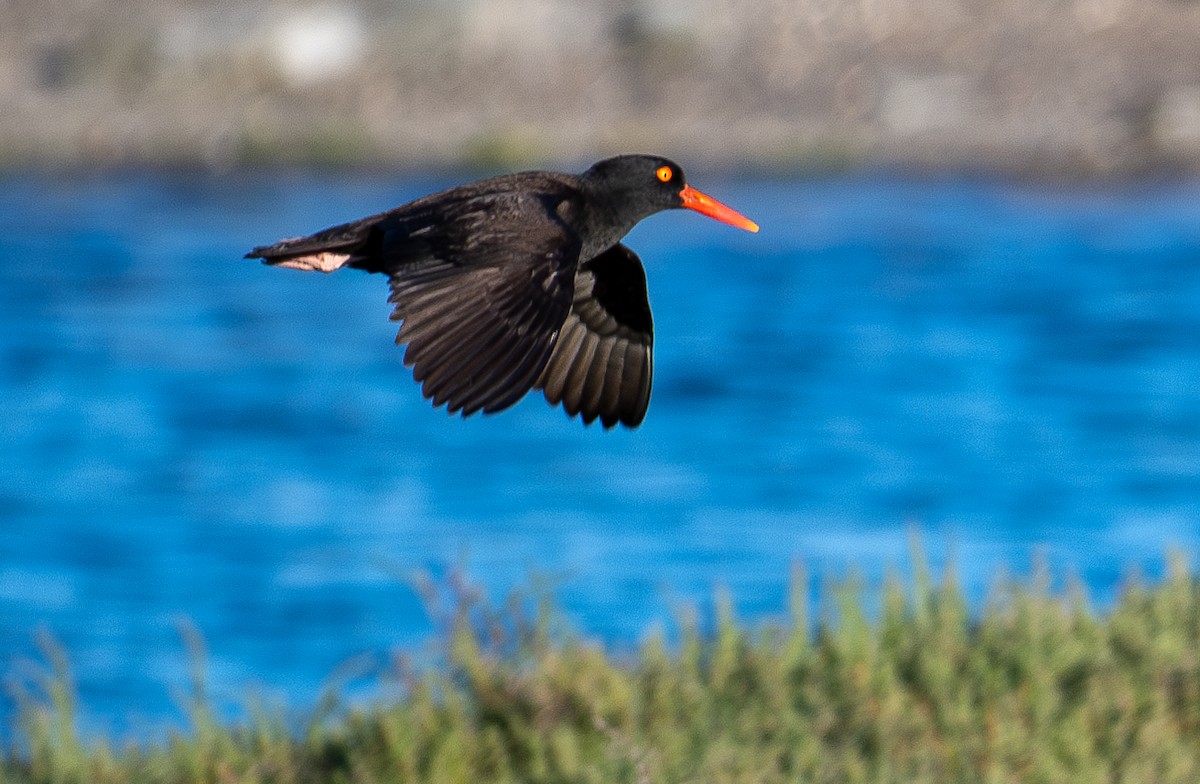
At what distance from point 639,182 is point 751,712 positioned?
2072 millimetres

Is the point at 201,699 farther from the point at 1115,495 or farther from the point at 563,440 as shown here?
the point at 563,440

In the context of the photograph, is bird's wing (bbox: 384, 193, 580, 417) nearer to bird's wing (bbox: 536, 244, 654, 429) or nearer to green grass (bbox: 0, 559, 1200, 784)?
bird's wing (bbox: 536, 244, 654, 429)

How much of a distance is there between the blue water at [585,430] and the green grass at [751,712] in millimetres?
3760

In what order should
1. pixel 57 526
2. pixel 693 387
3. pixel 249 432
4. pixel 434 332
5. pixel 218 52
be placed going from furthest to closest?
1. pixel 218 52
2. pixel 693 387
3. pixel 249 432
4. pixel 57 526
5. pixel 434 332

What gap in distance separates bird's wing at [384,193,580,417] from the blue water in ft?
20.3

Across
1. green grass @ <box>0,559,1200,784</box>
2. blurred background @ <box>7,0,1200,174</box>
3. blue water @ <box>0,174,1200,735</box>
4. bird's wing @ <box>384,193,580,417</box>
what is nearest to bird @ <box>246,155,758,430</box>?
bird's wing @ <box>384,193,580,417</box>

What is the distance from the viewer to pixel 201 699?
271 inches

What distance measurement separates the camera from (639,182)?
5.32m

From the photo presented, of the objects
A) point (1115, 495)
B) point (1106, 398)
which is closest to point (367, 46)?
point (1106, 398)

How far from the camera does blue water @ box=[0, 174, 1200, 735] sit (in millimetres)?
12672

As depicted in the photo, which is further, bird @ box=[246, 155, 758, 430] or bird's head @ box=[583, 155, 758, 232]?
bird's head @ box=[583, 155, 758, 232]

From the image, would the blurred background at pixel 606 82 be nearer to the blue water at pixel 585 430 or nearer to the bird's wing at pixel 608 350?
the blue water at pixel 585 430

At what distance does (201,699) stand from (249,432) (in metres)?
9.92

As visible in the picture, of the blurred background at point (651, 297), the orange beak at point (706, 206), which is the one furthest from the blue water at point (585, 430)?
Result: the orange beak at point (706, 206)
